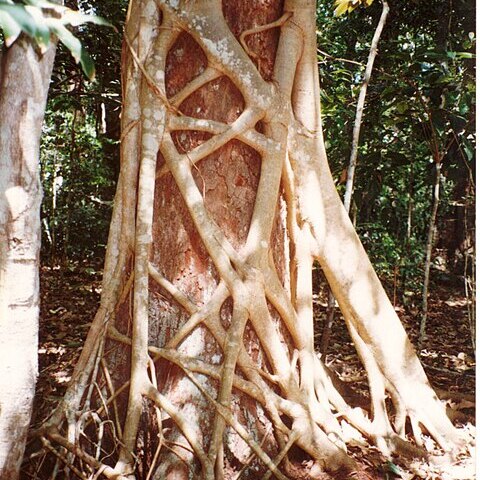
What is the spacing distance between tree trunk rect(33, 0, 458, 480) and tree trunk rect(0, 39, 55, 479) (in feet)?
1.09

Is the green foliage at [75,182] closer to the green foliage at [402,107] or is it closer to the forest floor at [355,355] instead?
the forest floor at [355,355]

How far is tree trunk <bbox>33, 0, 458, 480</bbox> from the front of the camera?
260cm

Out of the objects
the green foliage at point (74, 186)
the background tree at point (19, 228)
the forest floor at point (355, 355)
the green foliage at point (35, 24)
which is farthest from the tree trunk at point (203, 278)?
the green foliage at point (74, 186)

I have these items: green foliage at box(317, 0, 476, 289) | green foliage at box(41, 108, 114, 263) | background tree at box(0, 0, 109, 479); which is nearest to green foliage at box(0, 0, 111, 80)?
background tree at box(0, 0, 109, 479)

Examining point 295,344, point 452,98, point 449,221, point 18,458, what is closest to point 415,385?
point 295,344

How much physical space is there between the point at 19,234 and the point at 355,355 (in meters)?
3.49

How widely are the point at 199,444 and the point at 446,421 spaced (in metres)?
1.54

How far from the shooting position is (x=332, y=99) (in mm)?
5492

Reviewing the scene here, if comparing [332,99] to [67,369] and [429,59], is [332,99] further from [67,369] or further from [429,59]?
[67,369]

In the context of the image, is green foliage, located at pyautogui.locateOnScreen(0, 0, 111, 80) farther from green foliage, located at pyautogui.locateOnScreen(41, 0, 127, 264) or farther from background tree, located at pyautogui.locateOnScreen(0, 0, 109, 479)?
green foliage, located at pyautogui.locateOnScreen(41, 0, 127, 264)

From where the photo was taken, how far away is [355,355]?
4898 mm

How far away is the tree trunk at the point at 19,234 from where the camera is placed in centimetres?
204

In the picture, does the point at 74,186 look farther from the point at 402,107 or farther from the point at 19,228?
the point at 19,228

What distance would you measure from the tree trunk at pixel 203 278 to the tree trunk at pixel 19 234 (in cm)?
33
